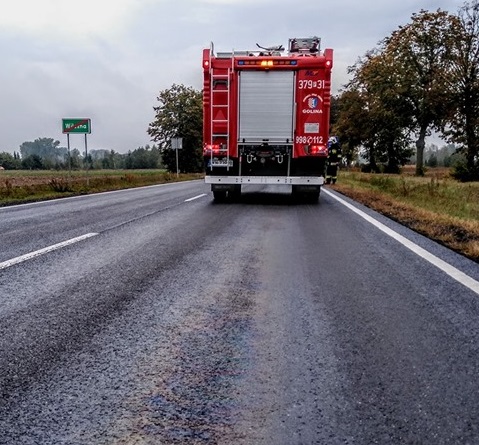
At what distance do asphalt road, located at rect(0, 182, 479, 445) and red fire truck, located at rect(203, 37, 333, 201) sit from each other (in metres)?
6.20

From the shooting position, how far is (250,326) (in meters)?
3.01

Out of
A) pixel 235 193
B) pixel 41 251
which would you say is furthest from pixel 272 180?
pixel 41 251

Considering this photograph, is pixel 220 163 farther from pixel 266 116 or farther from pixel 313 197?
pixel 313 197

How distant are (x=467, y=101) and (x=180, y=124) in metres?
35.2

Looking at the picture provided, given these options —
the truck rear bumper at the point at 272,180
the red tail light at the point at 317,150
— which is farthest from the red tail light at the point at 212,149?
the red tail light at the point at 317,150

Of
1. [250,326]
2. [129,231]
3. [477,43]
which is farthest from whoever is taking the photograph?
[477,43]

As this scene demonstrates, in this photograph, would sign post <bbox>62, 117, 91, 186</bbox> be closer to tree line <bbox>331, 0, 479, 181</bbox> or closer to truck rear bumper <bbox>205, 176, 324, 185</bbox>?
truck rear bumper <bbox>205, 176, 324, 185</bbox>

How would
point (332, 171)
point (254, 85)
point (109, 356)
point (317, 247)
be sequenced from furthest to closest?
point (332, 171)
point (254, 85)
point (317, 247)
point (109, 356)

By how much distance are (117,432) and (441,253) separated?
15.0 ft

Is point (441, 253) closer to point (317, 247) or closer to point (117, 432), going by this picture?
point (317, 247)

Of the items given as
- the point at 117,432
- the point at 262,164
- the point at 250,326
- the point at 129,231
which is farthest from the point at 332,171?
the point at 117,432

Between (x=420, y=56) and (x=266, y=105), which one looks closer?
(x=266, y=105)

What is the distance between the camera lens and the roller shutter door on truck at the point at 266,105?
37.5 ft

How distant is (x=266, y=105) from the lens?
11477 mm
